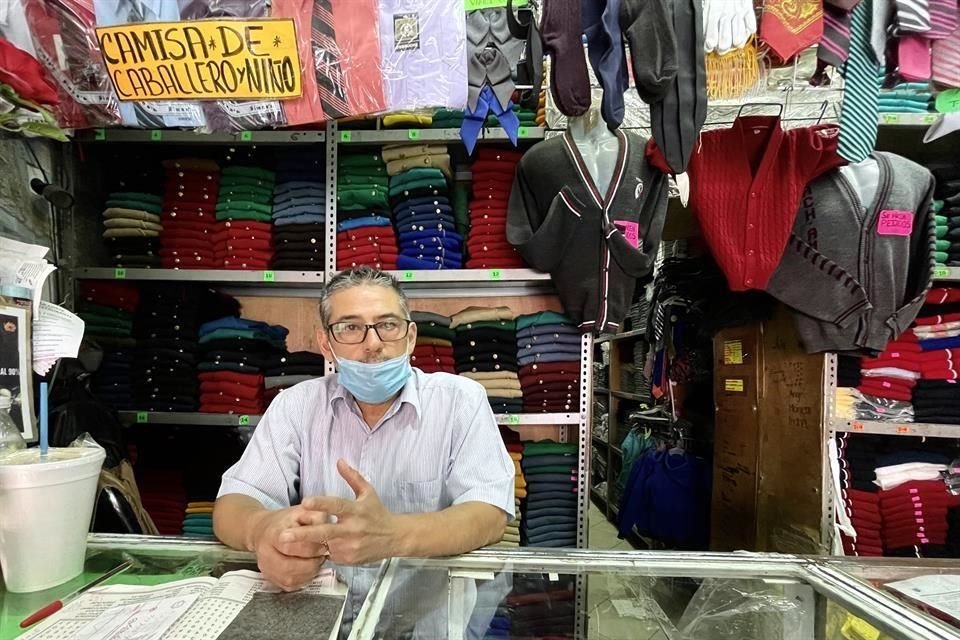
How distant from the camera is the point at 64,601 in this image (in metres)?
0.74

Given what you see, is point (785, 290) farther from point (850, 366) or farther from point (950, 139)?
point (950, 139)

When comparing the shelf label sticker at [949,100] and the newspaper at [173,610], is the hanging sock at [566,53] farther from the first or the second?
the newspaper at [173,610]

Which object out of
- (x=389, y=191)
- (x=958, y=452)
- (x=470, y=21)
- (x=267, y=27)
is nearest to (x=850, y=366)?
(x=958, y=452)

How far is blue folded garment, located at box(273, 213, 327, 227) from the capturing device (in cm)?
214

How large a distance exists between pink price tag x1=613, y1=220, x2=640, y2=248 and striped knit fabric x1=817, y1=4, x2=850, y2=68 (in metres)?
0.85

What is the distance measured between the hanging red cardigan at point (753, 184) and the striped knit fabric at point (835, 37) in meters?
0.55

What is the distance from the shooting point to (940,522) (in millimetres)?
1933

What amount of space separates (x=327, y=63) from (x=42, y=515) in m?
1.29

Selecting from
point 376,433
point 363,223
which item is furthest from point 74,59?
point 376,433

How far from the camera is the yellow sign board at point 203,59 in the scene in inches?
50.7

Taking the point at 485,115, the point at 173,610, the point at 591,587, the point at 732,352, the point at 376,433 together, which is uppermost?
the point at 485,115

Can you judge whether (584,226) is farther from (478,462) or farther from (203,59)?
(203,59)

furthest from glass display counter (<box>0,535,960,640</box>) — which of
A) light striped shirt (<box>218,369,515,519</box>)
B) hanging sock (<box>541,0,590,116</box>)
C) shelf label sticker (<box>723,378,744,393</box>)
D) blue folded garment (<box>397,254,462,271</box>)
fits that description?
shelf label sticker (<box>723,378,744,393</box>)

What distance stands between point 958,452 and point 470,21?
8.49 ft
